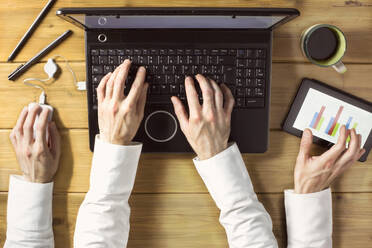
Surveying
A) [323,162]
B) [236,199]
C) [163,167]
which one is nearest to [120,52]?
[163,167]

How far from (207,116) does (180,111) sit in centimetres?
6

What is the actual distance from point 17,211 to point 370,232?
83 centimetres

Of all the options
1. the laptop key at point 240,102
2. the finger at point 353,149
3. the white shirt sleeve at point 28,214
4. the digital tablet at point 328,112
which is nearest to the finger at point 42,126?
the white shirt sleeve at point 28,214

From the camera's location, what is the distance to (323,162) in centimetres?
72

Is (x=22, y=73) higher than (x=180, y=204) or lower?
higher

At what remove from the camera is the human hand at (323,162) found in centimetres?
72

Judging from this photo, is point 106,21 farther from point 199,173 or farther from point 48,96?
point 199,173

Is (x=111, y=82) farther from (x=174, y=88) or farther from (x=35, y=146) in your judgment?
(x=35, y=146)

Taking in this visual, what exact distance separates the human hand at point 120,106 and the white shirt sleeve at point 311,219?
1.29 feet

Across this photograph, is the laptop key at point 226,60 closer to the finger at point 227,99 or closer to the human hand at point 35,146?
the finger at point 227,99

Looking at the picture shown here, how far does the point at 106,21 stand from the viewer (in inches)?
26.6

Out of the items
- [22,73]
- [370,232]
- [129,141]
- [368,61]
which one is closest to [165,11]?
[129,141]

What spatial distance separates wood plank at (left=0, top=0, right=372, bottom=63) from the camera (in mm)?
742

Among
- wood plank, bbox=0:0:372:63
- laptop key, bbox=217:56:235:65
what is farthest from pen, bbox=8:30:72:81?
laptop key, bbox=217:56:235:65
